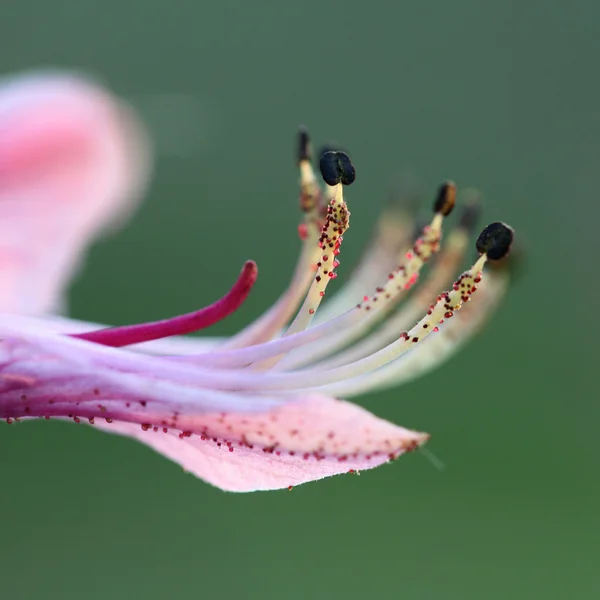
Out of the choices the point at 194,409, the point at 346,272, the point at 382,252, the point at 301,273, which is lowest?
the point at 194,409

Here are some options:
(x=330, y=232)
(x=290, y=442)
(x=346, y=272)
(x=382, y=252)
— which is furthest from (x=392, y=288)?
(x=346, y=272)

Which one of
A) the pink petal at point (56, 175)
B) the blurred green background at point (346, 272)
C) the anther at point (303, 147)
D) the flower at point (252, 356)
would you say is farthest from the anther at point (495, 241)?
the blurred green background at point (346, 272)

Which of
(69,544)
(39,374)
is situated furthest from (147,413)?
(69,544)

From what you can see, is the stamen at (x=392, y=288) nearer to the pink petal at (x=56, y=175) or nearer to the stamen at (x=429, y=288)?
the stamen at (x=429, y=288)

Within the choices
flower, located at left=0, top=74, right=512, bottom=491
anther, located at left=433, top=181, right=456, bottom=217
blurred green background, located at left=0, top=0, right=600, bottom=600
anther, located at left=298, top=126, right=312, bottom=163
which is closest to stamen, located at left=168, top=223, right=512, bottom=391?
flower, located at left=0, top=74, right=512, bottom=491

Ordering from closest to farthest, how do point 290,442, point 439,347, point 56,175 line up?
point 290,442 → point 439,347 → point 56,175

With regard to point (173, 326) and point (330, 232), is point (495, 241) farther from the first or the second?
point (173, 326)

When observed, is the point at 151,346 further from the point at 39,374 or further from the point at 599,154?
the point at 599,154
